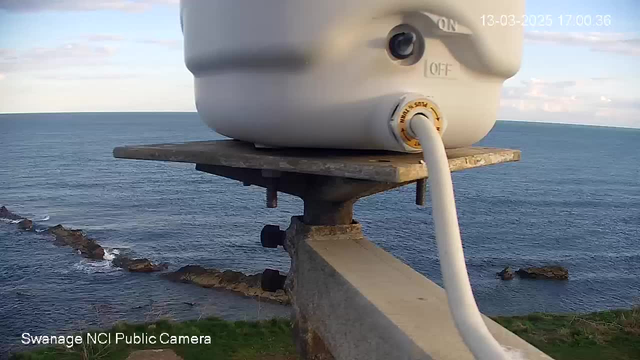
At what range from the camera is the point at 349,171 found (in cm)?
297

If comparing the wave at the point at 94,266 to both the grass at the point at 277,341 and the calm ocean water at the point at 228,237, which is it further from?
the grass at the point at 277,341

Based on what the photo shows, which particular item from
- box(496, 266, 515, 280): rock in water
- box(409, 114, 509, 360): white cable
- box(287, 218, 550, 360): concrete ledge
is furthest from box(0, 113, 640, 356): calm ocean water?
box(409, 114, 509, 360): white cable

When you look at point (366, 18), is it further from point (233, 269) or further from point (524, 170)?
point (524, 170)

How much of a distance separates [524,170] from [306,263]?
67.0 metres

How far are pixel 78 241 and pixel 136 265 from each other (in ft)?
21.9

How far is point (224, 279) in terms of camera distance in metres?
24.8

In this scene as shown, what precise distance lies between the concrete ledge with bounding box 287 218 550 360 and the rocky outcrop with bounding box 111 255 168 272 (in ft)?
79.5

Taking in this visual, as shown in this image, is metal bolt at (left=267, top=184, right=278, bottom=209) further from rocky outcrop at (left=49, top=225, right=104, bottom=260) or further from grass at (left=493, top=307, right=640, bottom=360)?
rocky outcrop at (left=49, top=225, right=104, bottom=260)

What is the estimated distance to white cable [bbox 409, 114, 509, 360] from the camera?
89.0 inches

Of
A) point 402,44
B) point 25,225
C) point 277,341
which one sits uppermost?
point 402,44

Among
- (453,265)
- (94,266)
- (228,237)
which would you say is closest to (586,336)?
(453,265)

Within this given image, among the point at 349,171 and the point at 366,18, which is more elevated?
the point at 366,18

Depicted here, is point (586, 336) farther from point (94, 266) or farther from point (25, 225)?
point (25, 225)

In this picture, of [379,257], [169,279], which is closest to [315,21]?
[379,257]
